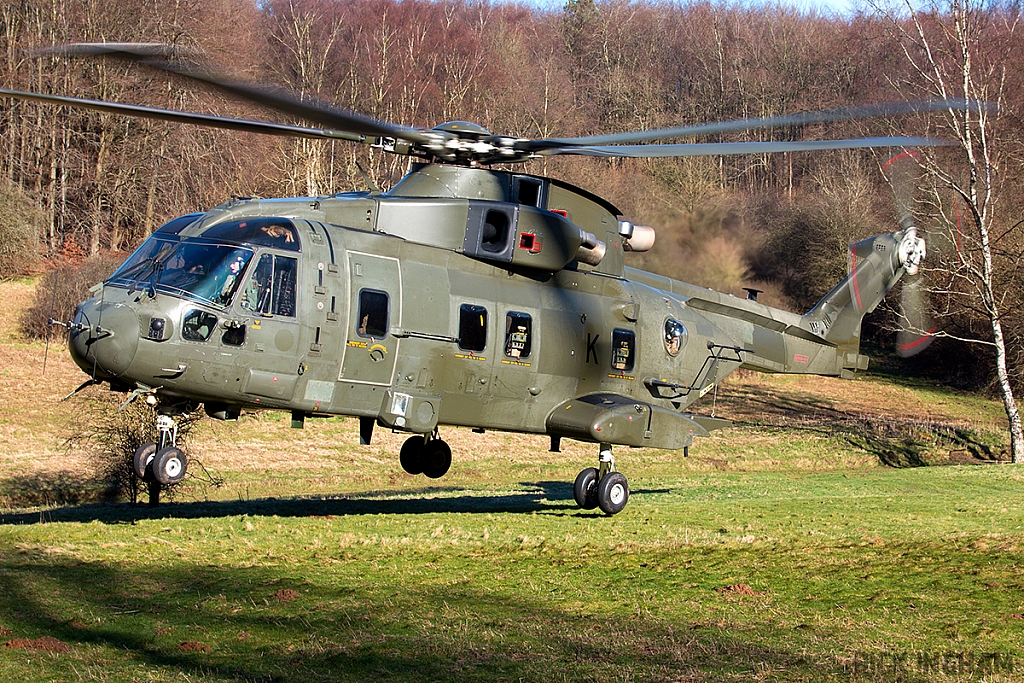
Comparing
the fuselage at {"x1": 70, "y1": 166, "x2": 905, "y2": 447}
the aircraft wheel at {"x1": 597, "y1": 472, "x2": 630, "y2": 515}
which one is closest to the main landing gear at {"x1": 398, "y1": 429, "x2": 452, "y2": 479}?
the fuselage at {"x1": 70, "y1": 166, "x2": 905, "y2": 447}

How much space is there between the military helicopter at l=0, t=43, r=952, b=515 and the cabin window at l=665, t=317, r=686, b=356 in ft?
0.11

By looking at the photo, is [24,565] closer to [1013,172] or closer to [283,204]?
[283,204]

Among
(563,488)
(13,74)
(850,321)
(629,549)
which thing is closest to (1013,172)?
(850,321)

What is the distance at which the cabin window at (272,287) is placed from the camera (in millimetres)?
12781

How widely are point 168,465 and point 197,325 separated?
66.0 inches

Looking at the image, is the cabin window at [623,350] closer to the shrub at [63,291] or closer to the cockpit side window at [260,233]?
the cockpit side window at [260,233]

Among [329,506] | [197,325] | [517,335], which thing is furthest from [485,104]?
[197,325]

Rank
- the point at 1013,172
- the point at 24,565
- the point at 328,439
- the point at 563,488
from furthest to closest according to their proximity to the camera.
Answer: the point at 1013,172 < the point at 328,439 < the point at 563,488 < the point at 24,565

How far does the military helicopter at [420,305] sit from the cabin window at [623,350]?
0.04 metres

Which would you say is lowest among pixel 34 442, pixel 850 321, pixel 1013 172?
pixel 34 442

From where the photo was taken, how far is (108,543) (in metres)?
14.3

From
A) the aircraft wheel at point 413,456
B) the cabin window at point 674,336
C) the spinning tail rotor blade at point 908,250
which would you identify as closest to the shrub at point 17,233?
the aircraft wheel at point 413,456

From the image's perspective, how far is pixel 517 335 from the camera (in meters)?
15.2

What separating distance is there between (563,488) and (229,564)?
12.9 metres
